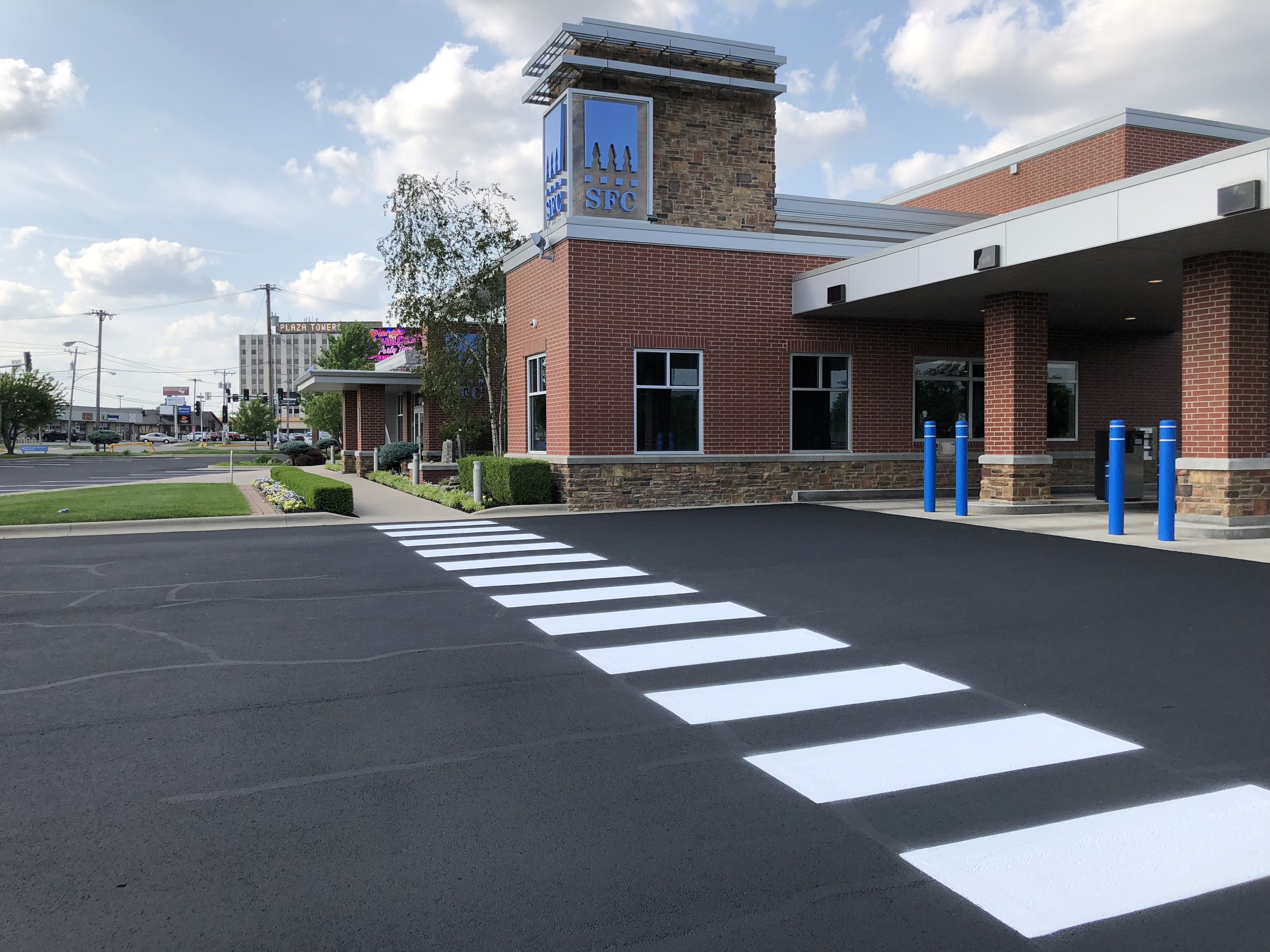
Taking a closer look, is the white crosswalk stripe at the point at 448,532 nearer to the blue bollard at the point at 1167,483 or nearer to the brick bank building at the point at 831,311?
the brick bank building at the point at 831,311

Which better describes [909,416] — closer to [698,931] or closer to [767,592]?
[767,592]

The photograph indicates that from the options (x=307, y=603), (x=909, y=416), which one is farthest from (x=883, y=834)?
(x=909, y=416)

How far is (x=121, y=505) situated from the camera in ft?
58.4

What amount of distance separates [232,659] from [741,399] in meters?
13.7

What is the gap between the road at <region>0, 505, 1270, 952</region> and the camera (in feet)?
10.6

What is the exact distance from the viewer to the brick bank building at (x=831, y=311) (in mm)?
13016

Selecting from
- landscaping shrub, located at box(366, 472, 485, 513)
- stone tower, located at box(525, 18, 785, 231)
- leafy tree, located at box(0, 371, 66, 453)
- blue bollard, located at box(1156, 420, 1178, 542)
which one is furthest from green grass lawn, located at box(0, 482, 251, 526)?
leafy tree, located at box(0, 371, 66, 453)

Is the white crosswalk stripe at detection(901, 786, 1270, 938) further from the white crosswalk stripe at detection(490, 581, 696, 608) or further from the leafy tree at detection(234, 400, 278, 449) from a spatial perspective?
the leafy tree at detection(234, 400, 278, 449)

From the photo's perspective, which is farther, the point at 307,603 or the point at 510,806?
the point at 307,603

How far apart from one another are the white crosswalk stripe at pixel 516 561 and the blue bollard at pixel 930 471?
26.1 feet

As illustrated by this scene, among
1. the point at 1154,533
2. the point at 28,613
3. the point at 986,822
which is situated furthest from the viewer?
the point at 1154,533

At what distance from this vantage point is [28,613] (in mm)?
8406

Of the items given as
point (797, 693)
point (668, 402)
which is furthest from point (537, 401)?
point (797, 693)

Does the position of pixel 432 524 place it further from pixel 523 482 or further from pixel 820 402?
→ pixel 820 402
